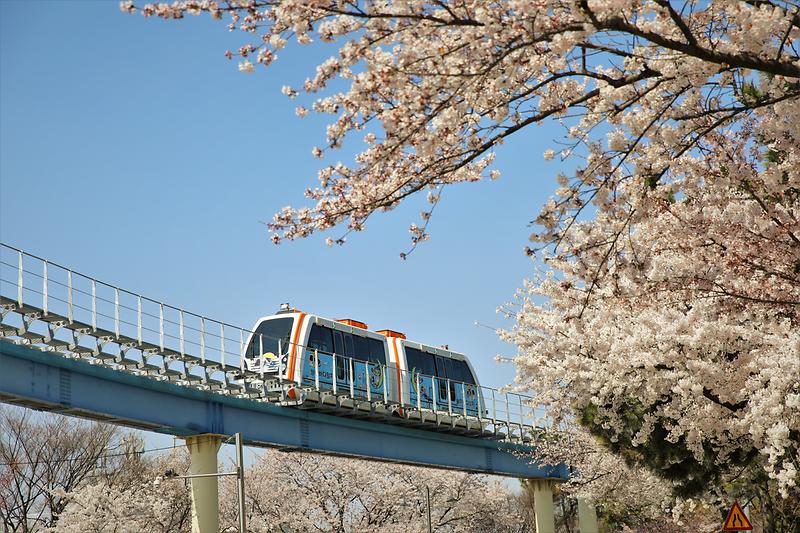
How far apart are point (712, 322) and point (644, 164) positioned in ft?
19.0

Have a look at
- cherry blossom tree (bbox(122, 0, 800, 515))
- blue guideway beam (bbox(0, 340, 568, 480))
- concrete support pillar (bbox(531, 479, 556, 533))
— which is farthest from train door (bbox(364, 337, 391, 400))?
cherry blossom tree (bbox(122, 0, 800, 515))

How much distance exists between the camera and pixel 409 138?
739cm

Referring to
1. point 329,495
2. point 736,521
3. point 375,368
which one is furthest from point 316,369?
point 329,495

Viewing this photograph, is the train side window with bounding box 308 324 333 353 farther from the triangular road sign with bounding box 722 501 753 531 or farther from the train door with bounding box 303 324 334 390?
the triangular road sign with bounding box 722 501 753 531

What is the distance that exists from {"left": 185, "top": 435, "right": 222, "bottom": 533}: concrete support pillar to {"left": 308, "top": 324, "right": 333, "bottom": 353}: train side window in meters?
4.34

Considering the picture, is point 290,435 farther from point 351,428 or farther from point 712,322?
point 712,322

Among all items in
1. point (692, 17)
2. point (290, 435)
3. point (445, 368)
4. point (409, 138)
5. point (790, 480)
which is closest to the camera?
point (409, 138)

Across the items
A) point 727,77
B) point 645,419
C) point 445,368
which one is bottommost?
point 645,419

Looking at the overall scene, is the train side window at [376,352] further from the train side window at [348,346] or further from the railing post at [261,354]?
the railing post at [261,354]

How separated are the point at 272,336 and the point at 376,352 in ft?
12.3

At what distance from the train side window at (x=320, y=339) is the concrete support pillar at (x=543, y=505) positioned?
11835 millimetres

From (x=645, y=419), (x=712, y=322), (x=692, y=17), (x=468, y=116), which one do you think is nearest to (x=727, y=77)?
(x=692, y=17)

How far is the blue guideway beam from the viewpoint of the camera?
55.1 ft

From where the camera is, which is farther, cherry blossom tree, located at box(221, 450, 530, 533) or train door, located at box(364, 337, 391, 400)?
cherry blossom tree, located at box(221, 450, 530, 533)
